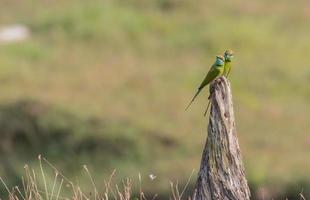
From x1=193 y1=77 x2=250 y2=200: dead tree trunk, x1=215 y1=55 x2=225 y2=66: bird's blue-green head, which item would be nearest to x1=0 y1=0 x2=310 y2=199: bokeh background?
x1=215 y1=55 x2=225 y2=66: bird's blue-green head

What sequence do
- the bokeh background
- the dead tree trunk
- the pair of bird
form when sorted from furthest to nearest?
the bokeh background < the pair of bird < the dead tree trunk

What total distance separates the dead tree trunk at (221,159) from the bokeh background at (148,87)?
442 inches

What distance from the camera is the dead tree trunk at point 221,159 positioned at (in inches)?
232

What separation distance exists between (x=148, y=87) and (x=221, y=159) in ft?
53.3

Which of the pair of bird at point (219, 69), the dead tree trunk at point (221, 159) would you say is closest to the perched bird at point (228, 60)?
the pair of bird at point (219, 69)

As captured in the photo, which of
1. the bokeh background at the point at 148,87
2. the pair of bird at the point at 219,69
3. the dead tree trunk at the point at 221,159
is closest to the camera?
the dead tree trunk at the point at 221,159

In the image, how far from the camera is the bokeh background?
19562 millimetres

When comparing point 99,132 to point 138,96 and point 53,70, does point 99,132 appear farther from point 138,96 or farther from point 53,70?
point 53,70

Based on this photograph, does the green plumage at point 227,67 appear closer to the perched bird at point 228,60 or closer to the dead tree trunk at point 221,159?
the perched bird at point 228,60

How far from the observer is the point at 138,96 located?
2188 cm

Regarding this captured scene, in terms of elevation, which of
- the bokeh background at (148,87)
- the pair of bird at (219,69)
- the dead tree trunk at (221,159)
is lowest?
the dead tree trunk at (221,159)

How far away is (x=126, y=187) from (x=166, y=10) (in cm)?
1935

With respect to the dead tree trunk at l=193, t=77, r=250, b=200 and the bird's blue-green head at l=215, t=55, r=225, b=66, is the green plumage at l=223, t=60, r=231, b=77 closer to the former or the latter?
the bird's blue-green head at l=215, t=55, r=225, b=66

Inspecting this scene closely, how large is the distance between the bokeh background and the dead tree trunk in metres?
11.2
